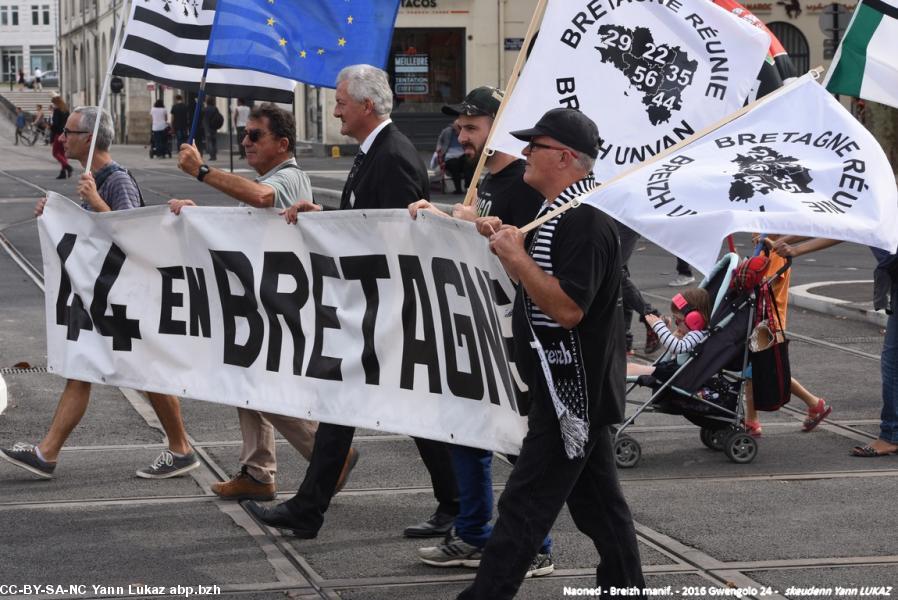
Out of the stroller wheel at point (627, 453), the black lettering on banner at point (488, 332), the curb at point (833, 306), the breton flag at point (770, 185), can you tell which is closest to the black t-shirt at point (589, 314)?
the breton flag at point (770, 185)

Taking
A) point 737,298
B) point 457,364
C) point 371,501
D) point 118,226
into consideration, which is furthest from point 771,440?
point 118,226

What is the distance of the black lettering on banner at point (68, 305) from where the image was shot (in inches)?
291

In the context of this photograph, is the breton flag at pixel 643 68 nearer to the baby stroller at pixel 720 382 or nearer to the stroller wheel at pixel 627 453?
the baby stroller at pixel 720 382

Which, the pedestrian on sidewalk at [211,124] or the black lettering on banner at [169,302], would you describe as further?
the pedestrian on sidewalk at [211,124]

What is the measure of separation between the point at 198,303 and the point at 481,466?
71.5 inches

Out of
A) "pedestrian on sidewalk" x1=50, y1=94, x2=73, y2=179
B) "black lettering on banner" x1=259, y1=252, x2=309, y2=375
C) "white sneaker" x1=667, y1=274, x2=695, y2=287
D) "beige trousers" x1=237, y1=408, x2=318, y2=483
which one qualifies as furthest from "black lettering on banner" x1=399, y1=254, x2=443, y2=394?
"pedestrian on sidewalk" x1=50, y1=94, x2=73, y2=179

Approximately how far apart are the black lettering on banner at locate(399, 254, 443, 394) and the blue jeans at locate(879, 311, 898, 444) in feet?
10.7

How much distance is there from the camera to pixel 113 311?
7.29 meters

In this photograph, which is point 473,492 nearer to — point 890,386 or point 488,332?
point 488,332

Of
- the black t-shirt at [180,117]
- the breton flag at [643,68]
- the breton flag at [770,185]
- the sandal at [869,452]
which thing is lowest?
the sandal at [869,452]

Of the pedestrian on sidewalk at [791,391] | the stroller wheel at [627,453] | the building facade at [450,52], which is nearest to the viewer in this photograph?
the stroller wheel at [627,453]

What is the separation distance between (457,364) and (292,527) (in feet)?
3.63

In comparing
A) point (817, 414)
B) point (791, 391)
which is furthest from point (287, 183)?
point (817, 414)

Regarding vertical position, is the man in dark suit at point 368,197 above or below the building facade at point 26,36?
below
